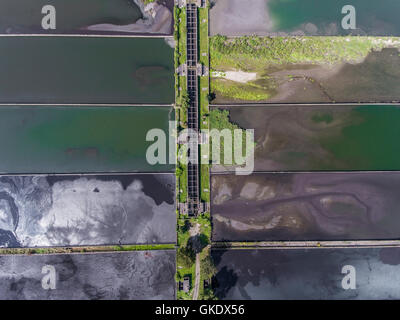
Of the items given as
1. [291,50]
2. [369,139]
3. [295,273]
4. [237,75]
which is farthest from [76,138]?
[369,139]

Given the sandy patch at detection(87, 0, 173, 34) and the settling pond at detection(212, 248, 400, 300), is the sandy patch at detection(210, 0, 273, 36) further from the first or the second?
the settling pond at detection(212, 248, 400, 300)

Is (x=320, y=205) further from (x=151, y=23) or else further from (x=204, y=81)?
(x=151, y=23)

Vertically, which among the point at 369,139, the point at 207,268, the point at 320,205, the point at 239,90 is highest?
the point at 239,90

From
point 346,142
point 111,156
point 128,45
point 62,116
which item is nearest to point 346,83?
point 346,142

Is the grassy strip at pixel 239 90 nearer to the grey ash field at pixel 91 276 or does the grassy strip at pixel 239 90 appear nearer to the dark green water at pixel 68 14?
the dark green water at pixel 68 14

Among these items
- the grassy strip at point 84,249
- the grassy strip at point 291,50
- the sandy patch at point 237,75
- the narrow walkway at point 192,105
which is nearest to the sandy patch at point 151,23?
the narrow walkway at point 192,105

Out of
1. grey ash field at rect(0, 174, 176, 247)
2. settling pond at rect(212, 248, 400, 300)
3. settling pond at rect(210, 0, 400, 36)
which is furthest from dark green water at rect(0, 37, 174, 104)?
settling pond at rect(212, 248, 400, 300)
